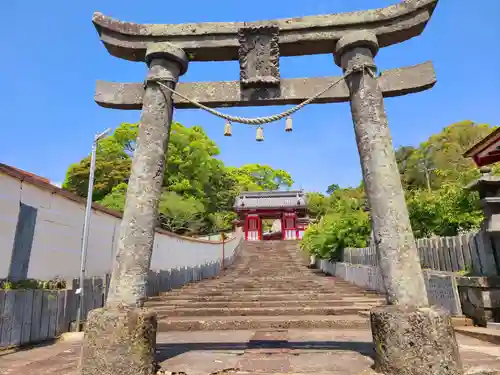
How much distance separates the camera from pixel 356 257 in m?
15.1

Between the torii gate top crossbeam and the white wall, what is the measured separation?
434 cm

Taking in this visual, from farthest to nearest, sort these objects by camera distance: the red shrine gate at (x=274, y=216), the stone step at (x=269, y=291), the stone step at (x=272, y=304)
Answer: the red shrine gate at (x=274, y=216) < the stone step at (x=269, y=291) < the stone step at (x=272, y=304)

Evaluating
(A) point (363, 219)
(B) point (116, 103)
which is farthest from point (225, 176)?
(B) point (116, 103)

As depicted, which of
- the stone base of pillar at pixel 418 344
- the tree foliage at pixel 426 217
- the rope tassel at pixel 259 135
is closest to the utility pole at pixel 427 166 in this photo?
the tree foliage at pixel 426 217

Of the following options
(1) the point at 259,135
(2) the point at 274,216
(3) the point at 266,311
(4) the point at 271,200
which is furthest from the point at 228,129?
(4) the point at 271,200

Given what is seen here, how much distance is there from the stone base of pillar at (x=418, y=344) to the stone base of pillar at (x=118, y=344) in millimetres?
2293

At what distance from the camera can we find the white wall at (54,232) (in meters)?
6.86

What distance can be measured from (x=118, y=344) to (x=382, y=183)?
3.17 m

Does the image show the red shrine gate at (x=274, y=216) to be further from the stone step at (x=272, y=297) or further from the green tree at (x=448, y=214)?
the stone step at (x=272, y=297)

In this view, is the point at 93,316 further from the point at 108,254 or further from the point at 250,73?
the point at 108,254

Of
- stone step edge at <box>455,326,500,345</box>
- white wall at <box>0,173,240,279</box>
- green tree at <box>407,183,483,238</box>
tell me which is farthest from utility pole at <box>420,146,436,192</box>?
white wall at <box>0,173,240,279</box>

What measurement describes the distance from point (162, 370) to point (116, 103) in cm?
327

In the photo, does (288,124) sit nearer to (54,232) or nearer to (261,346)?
(261,346)

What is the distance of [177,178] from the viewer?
3319 centimetres
